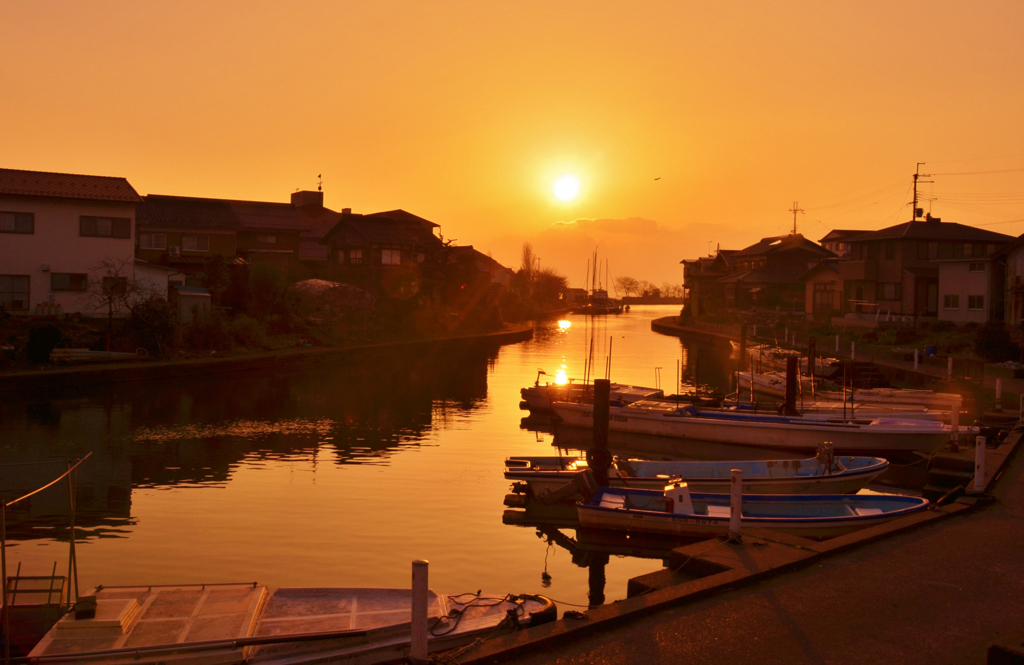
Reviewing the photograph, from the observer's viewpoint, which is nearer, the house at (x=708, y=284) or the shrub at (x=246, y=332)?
the shrub at (x=246, y=332)

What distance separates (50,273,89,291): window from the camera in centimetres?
3397

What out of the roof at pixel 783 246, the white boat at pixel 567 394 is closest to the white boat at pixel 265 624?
the white boat at pixel 567 394

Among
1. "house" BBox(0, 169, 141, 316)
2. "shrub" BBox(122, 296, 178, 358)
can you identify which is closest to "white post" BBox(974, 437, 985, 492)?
"shrub" BBox(122, 296, 178, 358)

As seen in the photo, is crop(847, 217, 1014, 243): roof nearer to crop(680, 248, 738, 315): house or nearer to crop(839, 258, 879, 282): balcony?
crop(839, 258, 879, 282): balcony

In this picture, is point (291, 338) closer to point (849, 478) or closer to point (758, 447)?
point (758, 447)

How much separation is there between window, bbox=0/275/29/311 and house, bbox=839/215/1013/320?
43.8 m

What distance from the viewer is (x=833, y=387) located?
28859 millimetres

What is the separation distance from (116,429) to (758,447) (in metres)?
16.9

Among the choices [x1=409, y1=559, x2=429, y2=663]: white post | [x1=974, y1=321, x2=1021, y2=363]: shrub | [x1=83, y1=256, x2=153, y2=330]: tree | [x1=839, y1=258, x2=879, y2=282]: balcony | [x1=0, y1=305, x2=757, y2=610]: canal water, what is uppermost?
[x1=839, y1=258, x2=879, y2=282]: balcony

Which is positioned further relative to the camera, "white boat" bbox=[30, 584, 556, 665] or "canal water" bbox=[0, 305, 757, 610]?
"canal water" bbox=[0, 305, 757, 610]

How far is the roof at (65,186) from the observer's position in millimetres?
33750

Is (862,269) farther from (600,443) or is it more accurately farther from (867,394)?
(600,443)

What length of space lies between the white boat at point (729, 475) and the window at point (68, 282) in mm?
26826

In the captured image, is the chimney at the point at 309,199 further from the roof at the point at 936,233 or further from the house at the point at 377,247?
the roof at the point at 936,233
